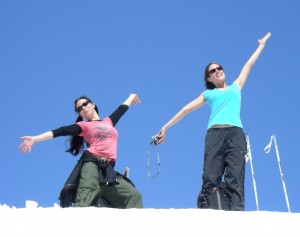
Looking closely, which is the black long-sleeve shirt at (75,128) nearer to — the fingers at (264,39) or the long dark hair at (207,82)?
the long dark hair at (207,82)

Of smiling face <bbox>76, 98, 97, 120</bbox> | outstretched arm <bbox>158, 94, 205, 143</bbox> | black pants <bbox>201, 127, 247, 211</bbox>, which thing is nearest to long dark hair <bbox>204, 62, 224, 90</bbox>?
outstretched arm <bbox>158, 94, 205, 143</bbox>

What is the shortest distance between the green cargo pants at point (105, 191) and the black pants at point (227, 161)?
83cm

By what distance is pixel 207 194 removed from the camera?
5.41 meters

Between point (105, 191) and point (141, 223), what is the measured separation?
9.25ft

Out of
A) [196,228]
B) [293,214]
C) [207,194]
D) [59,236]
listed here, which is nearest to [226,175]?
[207,194]

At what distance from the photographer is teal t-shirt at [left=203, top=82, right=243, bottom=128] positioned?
19.2 ft

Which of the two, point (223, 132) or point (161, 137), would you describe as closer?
point (223, 132)

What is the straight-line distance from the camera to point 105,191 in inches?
231

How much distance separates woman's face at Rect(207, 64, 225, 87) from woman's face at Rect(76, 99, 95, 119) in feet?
5.02

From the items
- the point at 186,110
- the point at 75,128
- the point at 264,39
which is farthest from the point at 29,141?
the point at 264,39

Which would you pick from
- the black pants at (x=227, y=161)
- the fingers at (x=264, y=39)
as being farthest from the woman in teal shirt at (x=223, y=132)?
the fingers at (x=264, y=39)

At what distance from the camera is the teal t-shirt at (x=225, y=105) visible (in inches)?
230

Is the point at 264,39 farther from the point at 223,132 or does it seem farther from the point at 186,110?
the point at 223,132

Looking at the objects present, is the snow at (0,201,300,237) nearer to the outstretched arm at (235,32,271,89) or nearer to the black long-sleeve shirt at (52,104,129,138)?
the black long-sleeve shirt at (52,104,129,138)
